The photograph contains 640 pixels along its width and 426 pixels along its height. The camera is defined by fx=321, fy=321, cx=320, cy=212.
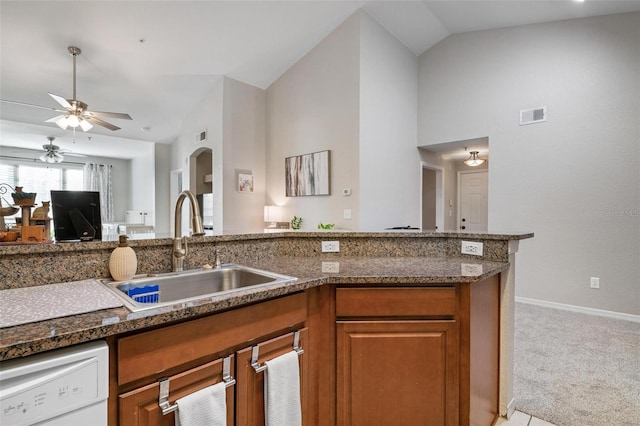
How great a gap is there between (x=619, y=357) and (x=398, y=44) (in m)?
4.54

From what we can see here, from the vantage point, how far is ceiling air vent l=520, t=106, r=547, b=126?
4074 millimetres

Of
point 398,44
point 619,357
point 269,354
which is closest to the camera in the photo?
point 269,354

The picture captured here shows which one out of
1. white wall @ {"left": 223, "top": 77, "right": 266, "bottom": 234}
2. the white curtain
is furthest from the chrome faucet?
A: the white curtain

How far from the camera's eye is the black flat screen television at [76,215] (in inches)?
53.3

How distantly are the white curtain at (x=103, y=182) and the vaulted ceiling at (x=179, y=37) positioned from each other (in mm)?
3944

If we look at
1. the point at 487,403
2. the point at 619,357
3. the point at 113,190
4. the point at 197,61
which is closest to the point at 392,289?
the point at 487,403

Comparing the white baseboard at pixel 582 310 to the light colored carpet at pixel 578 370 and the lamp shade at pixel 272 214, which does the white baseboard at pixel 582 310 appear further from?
the lamp shade at pixel 272 214

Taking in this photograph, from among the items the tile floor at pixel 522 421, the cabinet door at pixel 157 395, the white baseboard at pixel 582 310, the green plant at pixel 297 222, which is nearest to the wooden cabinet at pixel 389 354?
the cabinet door at pixel 157 395

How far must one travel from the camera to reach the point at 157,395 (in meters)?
0.96

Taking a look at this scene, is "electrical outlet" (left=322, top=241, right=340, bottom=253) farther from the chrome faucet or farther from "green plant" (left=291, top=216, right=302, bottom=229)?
"green plant" (left=291, top=216, right=302, bottom=229)

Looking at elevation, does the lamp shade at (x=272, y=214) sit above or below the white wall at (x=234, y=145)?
below

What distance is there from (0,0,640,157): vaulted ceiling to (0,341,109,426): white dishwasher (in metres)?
3.77

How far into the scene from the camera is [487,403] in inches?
65.7

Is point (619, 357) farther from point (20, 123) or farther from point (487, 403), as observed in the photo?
point (20, 123)
